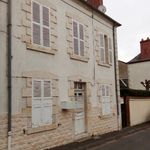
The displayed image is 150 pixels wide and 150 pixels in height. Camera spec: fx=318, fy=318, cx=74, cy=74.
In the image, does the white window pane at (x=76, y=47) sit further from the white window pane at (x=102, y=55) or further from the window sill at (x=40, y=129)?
the window sill at (x=40, y=129)

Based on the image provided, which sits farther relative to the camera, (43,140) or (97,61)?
(97,61)

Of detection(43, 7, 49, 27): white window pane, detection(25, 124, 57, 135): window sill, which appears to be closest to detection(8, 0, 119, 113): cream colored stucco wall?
detection(43, 7, 49, 27): white window pane

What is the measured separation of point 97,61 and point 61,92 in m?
3.65

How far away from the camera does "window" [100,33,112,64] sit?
15.9 meters

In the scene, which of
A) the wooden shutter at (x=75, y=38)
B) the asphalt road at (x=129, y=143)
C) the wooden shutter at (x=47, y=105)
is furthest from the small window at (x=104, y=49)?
the wooden shutter at (x=47, y=105)

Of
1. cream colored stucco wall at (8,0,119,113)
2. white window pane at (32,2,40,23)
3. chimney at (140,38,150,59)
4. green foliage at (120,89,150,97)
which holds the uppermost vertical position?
chimney at (140,38,150,59)

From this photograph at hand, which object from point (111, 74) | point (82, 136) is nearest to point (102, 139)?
point (82, 136)

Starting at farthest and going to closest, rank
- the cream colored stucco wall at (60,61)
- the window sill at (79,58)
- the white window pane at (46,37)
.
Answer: the window sill at (79,58)
the white window pane at (46,37)
the cream colored stucco wall at (60,61)

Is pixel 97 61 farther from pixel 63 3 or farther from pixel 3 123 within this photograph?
pixel 3 123

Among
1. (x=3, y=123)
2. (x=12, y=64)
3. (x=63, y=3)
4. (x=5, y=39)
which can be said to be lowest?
(x=3, y=123)

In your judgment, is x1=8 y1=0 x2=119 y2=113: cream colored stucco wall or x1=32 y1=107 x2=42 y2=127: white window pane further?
x1=32 y1=107 x2=42 y2=127: white window pane

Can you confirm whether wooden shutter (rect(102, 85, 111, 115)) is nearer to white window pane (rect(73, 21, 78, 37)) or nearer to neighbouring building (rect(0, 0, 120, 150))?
neighbouring building (rect(0, 0, 120, 150))

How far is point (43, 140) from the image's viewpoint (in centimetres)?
1087

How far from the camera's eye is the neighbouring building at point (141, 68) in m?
31.5
